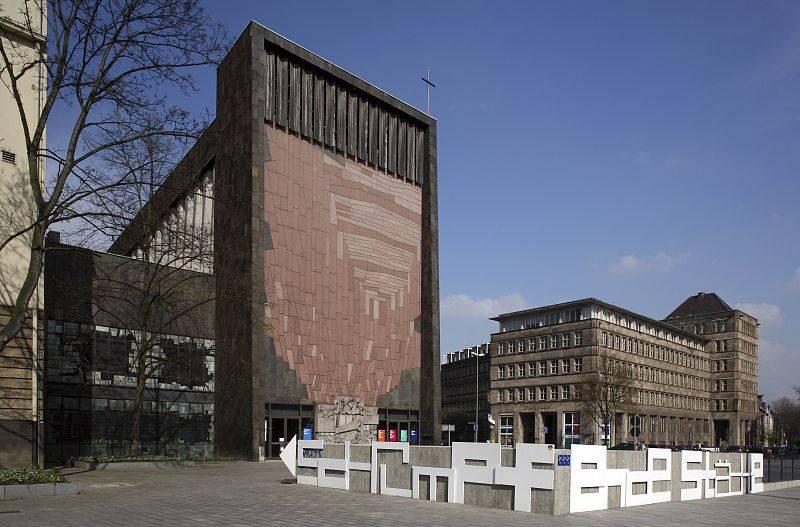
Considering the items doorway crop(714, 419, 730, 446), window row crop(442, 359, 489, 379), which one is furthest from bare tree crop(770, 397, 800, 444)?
window row crop(442, 359, 489, 379)

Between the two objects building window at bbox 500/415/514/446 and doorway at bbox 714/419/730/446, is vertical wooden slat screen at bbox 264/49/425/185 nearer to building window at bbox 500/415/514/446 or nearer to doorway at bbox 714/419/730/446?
building window at bbox 500/415/514/446

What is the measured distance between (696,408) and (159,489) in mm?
114596

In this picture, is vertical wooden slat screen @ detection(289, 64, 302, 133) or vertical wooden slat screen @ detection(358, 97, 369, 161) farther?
vertical wooden slat screen @ detection(358, 97, 369, 161)

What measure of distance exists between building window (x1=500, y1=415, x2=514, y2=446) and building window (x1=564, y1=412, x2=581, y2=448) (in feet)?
29.3

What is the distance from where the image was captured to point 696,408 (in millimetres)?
122625

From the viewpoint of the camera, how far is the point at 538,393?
10238 centimetres

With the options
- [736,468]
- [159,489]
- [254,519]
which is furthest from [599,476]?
[159,489]

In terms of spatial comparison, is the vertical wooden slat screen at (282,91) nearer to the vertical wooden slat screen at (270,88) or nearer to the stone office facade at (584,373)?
the vertical wooden slat screen at (270,88)

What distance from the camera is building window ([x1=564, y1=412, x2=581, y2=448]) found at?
314 ft

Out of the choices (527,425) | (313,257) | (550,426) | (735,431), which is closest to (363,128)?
(313,257)

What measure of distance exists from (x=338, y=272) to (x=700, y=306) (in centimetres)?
10244

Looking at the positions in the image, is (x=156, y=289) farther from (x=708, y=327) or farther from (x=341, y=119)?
(x=708, y=327)

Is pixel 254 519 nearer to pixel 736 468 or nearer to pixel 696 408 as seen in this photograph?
pixel 736 468

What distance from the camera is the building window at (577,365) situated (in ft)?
316
